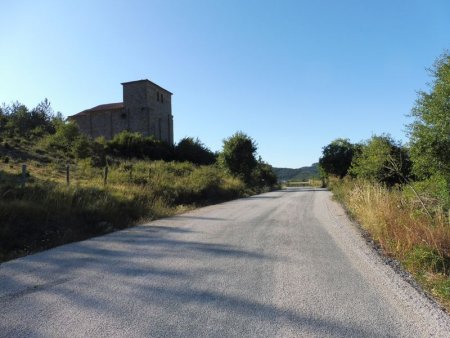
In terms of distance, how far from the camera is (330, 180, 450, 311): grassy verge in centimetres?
629

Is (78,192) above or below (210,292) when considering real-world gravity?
above

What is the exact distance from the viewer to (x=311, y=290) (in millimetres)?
5590

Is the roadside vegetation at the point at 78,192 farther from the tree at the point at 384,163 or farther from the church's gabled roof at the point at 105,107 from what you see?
the church's gabled roof at the point at 105,107

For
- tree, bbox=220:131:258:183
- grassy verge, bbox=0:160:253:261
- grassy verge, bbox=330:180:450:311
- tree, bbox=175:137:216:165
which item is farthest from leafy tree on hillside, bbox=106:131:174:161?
grassy verge, bbox=330:180:450:311

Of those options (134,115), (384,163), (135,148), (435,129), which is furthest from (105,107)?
(435,129)

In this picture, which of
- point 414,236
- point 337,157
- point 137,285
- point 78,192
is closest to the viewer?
point 137,285

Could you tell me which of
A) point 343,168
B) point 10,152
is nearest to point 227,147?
point 10,152

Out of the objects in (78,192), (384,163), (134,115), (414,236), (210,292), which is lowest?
(210,292)

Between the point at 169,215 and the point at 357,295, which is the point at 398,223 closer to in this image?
the point at 357,295

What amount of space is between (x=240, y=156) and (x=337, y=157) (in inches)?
1063

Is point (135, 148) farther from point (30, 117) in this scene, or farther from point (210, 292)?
point (210, 292)

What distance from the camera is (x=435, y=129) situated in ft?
33.1

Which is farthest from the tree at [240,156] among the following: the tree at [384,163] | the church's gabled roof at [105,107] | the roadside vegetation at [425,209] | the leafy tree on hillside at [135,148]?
the church's gabled roof at [105,107]

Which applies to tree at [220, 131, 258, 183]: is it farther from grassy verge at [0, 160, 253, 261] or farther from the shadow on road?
the shadow on road
